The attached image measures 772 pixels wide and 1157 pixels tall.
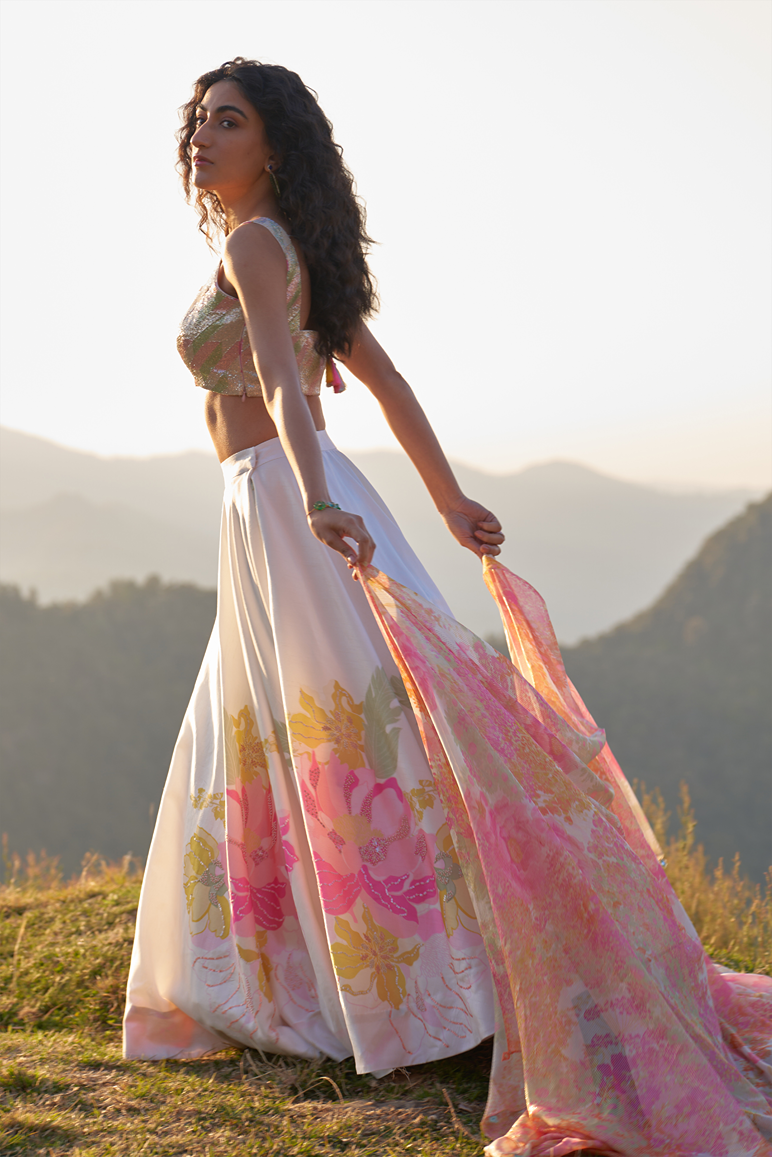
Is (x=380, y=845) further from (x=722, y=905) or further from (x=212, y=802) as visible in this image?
(x=722, y=905)

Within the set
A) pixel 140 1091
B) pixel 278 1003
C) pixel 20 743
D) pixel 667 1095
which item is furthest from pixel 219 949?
pixel 20 743

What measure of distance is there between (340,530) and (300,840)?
73 centimetres

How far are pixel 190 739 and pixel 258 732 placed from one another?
0.71 ft

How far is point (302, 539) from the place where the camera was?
2145 millimetres

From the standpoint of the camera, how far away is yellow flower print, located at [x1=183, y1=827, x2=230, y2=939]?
2.18 meters

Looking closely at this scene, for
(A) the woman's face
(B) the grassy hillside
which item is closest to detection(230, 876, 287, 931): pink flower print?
(A) the woman's face

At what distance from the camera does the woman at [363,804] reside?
1729 mm

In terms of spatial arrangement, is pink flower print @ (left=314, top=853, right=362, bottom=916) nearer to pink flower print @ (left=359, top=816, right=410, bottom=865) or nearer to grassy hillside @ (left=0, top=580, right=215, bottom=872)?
pink flower print @ (left=359, top=816, right=410, bottom=865)

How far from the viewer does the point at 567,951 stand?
176 centimetres

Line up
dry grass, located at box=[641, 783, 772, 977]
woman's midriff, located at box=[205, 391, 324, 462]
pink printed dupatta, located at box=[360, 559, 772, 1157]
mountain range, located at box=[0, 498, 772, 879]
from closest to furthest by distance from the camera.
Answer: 1. pink printed dupatta, located at box=[360, 559, 772, 1157]
2. woman's midriff, located at box=[205, 391, 324, 462]
3. dry grass, located at box=[641, 783, 772, 977]
4. mountain range, located at box=[0, 498, 772, 879]

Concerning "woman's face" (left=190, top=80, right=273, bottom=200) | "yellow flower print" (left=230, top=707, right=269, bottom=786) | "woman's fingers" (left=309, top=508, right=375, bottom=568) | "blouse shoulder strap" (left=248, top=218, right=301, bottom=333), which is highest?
"woman's face" (left=190, top=80, right=273, bottom=200)

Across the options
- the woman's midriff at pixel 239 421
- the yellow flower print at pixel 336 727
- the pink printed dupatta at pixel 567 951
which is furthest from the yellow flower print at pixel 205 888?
the woman's midriff at pixel 239 421

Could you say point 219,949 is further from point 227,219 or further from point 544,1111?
point 227,219

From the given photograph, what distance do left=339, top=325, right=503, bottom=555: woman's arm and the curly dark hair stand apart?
13 cm
